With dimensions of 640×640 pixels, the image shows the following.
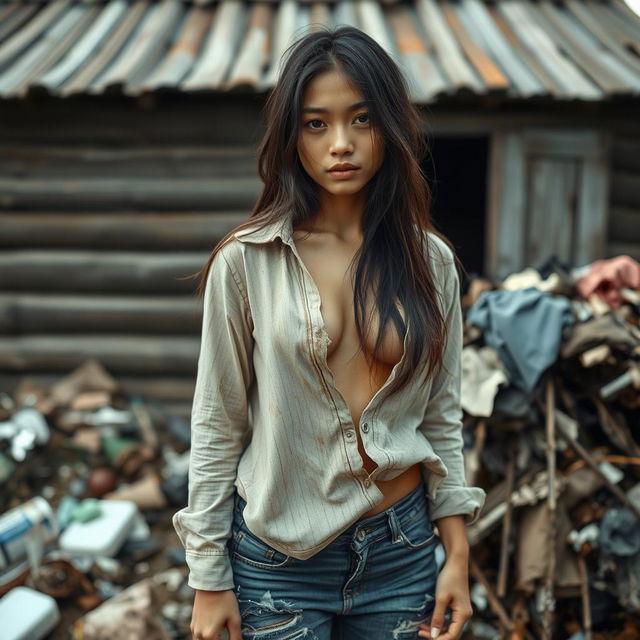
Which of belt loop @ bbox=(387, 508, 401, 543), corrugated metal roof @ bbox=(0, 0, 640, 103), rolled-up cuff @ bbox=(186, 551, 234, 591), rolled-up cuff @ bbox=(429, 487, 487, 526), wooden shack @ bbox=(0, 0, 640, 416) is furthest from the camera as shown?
wooden shack @ bbox=(0, 0, 640, 416)

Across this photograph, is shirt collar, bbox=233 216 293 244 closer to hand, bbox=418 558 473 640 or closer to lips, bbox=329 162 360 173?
lips, bbox=329 162 360 173

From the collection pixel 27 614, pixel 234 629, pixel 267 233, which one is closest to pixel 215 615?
pixel 234 629

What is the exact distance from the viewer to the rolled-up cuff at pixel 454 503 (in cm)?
178

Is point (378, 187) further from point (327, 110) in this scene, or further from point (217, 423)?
point (217, 423)

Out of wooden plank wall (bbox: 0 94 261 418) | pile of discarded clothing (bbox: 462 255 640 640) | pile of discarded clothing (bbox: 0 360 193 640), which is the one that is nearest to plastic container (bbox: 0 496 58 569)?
pile of discarded clothing (bbox: 0 360 193 640)

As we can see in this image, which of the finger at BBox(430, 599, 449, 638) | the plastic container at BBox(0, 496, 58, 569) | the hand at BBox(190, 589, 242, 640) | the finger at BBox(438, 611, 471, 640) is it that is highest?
the hand at BBox(190, 589, 242, 640)

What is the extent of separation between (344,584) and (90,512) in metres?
3.45

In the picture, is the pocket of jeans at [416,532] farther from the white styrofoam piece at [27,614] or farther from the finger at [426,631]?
the white styrofoam piece at [27,614]

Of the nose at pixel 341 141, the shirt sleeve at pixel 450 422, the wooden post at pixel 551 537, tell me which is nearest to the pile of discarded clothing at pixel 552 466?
the wooden post at pixel 551 537

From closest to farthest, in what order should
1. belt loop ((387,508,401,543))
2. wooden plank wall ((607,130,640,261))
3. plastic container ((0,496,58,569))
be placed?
A: belt loop ((387,508,401,543))
plastic container ((0,496,58,569))
wooden plank wall ((607,130,640,261))

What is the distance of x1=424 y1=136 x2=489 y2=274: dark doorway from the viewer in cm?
1092

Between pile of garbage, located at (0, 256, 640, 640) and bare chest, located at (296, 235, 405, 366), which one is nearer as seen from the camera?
bare chest, located at (296, 235, 405, 366)

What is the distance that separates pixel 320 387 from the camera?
1.58 meters

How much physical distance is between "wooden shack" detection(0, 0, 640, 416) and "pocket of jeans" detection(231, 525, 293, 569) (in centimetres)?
437
